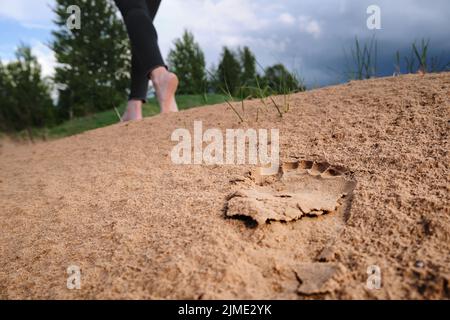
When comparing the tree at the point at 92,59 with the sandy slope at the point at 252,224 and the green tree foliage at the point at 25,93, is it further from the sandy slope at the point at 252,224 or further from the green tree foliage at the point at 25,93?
the sandy slope at the point at 252,224

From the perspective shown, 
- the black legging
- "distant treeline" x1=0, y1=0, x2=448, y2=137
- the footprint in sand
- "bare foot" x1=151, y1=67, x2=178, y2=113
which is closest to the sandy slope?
the footprint in sand

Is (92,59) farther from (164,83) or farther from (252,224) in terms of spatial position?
(252,224)

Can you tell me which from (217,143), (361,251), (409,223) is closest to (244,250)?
(361,251)

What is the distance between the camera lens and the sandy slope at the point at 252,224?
0.73m

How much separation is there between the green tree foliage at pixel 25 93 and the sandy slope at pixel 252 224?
50.7ft

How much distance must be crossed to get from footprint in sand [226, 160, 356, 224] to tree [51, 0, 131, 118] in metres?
14.1

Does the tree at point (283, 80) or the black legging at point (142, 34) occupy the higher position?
the black legging at point (142, 34)

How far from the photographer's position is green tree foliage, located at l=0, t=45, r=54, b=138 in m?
15.0

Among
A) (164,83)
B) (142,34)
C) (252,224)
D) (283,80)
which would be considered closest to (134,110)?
(164,83)

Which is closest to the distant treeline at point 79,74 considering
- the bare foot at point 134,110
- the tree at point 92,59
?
the tree at point 92,59

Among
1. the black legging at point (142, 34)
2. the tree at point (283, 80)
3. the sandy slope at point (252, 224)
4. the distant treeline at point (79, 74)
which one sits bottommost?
the sandy slope at point (252, 224)

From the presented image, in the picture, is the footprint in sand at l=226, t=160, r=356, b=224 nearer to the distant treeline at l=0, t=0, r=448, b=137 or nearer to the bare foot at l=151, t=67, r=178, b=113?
the bare foot at l=151, t=67, r=178, b=113
